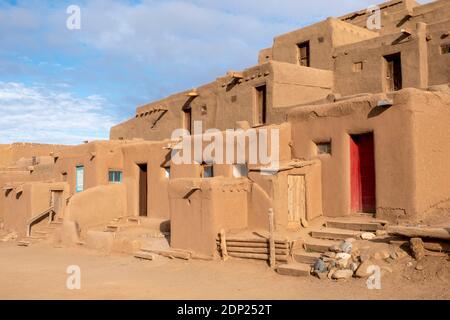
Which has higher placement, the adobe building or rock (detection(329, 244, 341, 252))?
the adobe building

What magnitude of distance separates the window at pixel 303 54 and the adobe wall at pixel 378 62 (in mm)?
1825

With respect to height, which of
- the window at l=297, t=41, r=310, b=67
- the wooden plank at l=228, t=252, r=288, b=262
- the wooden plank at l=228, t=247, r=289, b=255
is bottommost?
the wooden plank at l=228, t=252, r=288, b=262

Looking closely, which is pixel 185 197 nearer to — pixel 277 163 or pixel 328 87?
pixel 277 163

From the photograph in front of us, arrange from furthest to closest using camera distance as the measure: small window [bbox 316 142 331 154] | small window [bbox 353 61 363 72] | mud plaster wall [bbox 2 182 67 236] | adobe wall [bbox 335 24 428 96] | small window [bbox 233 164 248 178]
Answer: mud plaster wall [bbox 2 182 67 236] < small window [bbox 353 61 363 72] < adobe wall [bbox 335 24 428 96] < small window [bbox 233 164 248 178] < small window [bbox 316 142 331 154]

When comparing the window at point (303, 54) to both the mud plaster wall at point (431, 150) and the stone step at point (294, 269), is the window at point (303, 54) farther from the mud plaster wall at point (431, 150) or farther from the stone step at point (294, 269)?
the stone step at point (294, 269)

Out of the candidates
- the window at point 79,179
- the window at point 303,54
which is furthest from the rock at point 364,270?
the window at point 79,179

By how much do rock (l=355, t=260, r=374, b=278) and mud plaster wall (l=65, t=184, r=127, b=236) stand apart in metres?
11.8

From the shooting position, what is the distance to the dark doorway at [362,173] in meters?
13.0

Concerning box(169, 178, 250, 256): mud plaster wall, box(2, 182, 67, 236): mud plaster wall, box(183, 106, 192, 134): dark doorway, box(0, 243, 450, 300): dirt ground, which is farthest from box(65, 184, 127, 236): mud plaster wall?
box(169, 178, 250, 256): mud plaster wall

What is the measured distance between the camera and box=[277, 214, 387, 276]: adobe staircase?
35.8ft

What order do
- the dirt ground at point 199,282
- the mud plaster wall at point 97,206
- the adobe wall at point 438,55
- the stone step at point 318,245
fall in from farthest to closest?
the mud plaster wall at point 97,206
the adobe wall at point 438,55
the stone step at point 318,245
the dirt ground at point 199,282

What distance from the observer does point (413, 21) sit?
1973 centimetres

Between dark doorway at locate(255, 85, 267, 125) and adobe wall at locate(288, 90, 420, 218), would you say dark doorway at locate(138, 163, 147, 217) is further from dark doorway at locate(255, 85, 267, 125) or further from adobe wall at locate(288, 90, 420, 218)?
adobe wall at locate(288, 90, 420, 218)

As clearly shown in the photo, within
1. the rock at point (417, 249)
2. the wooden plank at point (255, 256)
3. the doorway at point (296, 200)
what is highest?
the doorway at point (296, 200)
